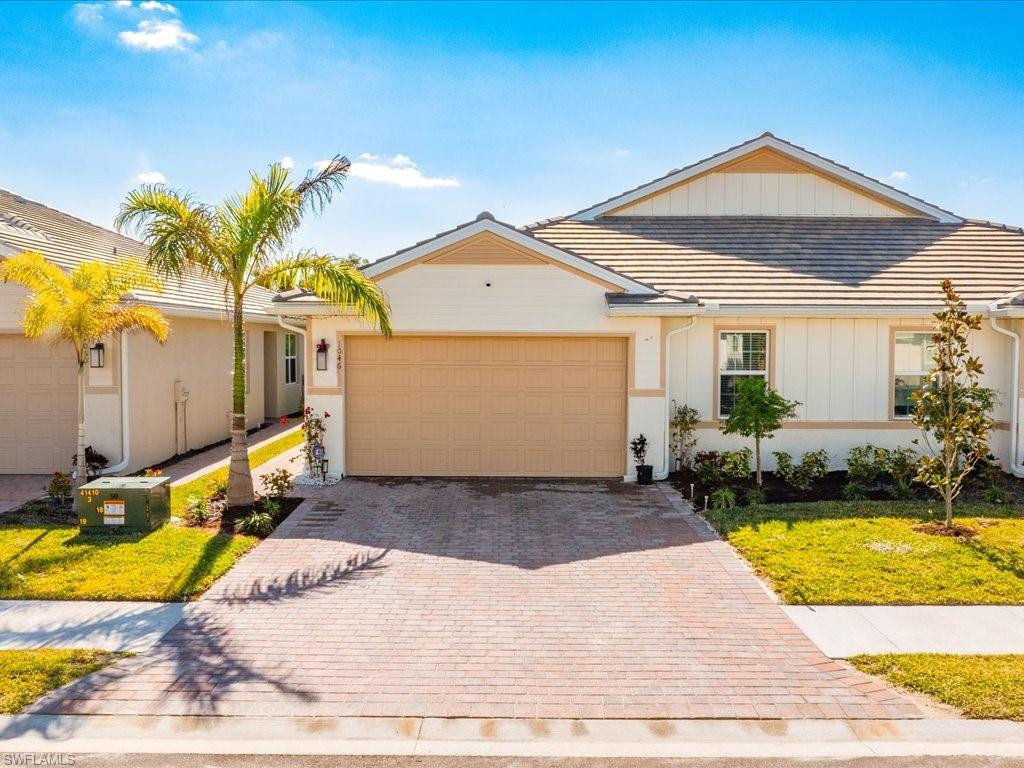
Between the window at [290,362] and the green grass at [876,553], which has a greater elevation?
the window at [290,362]

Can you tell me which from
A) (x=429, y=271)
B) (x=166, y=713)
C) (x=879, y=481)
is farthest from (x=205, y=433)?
(x=879, y=481)

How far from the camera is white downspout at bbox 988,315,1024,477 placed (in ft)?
40.2

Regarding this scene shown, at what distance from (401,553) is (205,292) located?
1046cm

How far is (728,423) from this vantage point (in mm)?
11484

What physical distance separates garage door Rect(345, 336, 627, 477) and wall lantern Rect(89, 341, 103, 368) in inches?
161

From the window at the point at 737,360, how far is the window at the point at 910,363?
237cm

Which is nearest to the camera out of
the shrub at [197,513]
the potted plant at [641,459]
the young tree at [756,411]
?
the shrub at [197,513]

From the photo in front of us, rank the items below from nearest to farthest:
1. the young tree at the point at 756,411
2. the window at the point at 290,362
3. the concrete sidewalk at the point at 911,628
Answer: the concrete sidewalk at the point at 911,628, the young tree at the point at 756,411, the window at the point at 290,362

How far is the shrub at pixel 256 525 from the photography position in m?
8.95

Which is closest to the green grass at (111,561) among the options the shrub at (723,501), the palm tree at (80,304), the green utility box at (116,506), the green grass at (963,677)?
the green utility box at (116,506)

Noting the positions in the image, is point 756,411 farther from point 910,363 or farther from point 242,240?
point 242,240

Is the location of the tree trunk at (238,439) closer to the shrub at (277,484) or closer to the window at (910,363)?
the shrub at (277,484)

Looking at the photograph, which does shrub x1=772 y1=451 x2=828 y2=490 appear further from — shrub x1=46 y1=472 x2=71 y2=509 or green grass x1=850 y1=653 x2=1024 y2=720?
shrub x1=46 y1=472 x2=71 y2=509

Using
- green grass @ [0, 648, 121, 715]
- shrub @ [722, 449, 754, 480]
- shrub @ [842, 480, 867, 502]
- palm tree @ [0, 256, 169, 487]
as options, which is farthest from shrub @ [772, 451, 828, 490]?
palm tree @ [0, 256, 169, 487]
